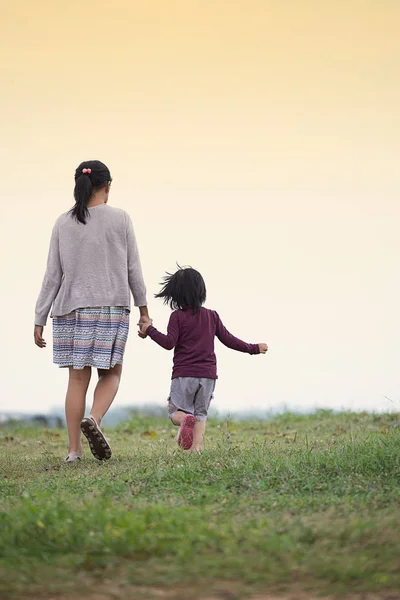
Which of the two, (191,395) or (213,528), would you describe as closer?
(213,528)

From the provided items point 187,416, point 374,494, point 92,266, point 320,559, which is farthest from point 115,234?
point 320,559

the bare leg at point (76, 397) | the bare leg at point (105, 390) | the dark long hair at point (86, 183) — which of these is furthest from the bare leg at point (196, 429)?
the dark long hair at point (86, 183)

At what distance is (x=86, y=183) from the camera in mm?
7574

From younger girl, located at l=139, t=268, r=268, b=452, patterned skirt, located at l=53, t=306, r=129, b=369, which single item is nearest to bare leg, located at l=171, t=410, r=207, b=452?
younger girl, located at l=139, t=268, r=268, b=452

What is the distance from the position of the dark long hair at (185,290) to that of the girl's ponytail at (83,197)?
0.96m

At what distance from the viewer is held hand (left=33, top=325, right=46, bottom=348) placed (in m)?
7.69

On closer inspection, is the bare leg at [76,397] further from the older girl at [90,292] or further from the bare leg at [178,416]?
the bare leg at [178,416]

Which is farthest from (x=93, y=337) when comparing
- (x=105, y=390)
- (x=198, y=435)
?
A: (x=198, y=435)

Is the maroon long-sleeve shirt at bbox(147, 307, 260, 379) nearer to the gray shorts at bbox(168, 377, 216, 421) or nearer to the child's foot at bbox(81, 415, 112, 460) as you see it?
the gray shorts at bbox(168, 377, 216, 421)

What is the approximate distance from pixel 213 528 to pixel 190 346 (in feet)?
11.2

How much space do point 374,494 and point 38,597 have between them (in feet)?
7.56

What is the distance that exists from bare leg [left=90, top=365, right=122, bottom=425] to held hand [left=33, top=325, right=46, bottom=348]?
0.58m

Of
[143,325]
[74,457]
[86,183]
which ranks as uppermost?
[86,183]

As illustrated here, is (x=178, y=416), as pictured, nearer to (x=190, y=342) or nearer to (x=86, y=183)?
(x=190, y=342)
